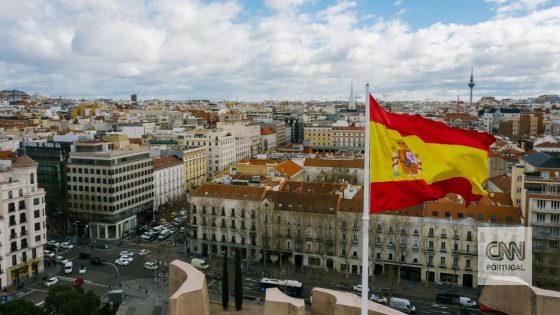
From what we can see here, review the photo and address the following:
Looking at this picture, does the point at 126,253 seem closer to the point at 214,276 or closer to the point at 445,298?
the point at 214,276

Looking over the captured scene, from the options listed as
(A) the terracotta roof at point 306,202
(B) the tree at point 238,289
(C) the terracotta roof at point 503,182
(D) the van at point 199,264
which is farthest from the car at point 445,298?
(D) the van at point 199,264

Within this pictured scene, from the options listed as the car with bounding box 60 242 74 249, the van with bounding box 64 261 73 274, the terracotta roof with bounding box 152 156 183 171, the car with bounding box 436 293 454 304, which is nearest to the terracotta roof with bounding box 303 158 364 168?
the terracotta roof with bounding box 152 156 183 171

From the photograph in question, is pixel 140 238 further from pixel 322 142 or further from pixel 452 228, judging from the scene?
pixel 322 142

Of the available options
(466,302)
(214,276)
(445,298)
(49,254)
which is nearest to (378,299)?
(445,298)

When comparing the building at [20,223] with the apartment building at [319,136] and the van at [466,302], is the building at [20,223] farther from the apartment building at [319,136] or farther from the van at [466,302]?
the apartment building at [319,136]

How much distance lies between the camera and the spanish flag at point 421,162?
16188 millimetres

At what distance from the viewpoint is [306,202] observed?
60.7 meters

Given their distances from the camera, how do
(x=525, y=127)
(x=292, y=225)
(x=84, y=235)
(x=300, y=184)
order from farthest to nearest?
(x=525, y=127), (x=84, y=235), (x=300, y=184), (x=292, y=225)

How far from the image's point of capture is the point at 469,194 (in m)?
16.5

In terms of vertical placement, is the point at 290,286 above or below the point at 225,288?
below

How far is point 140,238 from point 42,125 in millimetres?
97796

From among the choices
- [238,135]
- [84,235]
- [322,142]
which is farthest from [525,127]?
[84,235]

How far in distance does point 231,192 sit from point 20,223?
24478 millimetres

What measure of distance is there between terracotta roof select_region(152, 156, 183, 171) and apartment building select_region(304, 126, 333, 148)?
72.0 meters
